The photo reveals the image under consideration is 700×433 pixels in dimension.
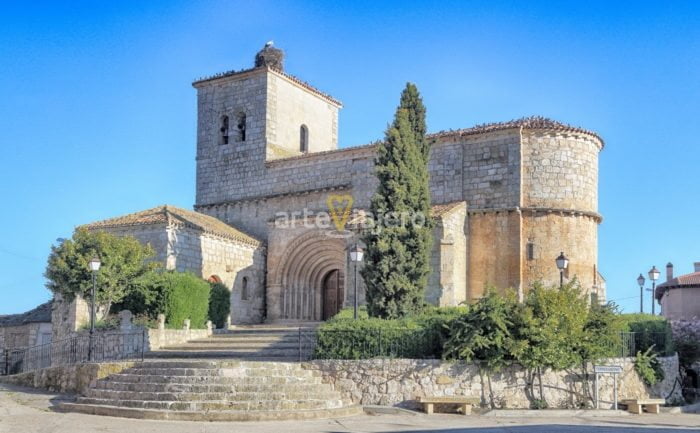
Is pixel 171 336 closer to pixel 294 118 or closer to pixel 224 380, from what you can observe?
pixel 224 380

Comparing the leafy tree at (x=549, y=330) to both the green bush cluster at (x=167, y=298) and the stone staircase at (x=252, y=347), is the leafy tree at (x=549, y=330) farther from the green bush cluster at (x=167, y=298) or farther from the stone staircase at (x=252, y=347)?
the green bush cluster at (x=167, y=298)

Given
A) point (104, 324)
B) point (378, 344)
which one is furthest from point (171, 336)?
point (378, 344)

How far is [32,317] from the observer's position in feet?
117

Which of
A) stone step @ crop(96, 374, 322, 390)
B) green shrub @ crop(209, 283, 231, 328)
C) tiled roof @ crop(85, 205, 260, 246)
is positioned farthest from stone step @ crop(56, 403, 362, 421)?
tiled roof @ crop(85, 205, 260, 246)

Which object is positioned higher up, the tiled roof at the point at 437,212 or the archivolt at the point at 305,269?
the tiled roof at the point at 437,212

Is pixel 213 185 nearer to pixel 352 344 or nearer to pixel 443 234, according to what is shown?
pixel 443 234

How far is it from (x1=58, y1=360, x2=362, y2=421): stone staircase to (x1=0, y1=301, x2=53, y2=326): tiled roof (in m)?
16.8

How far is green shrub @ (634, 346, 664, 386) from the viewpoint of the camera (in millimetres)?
21547

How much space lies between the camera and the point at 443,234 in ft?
95.1

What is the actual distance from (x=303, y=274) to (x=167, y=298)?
7938 mm

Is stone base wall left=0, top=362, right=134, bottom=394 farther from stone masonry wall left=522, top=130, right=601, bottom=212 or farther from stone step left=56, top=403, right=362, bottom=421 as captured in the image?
stone masonry wall left=522, top=130, right=601, bottom=212

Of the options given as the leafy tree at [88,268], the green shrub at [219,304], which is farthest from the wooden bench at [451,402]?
the green shrub at [219,304]

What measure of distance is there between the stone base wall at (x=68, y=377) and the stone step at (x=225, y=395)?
55.4 inches

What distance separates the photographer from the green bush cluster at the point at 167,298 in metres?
26.0
